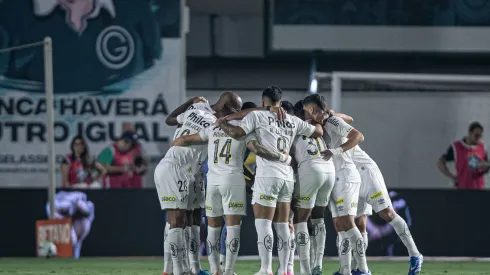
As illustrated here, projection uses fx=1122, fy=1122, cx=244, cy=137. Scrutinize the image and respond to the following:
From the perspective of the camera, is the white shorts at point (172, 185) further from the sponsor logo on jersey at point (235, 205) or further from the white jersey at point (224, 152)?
the sponsor logo on jersey at point (235, 205)

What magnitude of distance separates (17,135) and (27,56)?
145 centimetres

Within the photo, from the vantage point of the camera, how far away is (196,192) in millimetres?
12859

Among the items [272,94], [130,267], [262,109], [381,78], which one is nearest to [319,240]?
[262,109]

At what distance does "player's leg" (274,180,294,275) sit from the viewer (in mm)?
12312

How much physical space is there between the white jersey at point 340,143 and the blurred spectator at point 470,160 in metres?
6.06

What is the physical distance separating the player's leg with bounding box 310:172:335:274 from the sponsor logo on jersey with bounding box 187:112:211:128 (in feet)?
4.88

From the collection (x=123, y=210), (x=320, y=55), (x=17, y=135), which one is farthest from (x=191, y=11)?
(x=123, y=210)

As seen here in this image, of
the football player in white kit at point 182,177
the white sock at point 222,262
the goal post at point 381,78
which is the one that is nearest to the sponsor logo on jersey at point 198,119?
the football player in white kit at point 182,177

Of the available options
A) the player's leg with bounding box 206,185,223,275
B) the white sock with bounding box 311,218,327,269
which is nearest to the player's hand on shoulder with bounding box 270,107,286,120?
the player's leg with bounding box 206,185,223,275

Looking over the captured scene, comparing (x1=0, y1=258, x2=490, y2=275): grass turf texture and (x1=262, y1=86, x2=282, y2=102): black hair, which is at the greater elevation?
(x1=262, y1=86, x2=282, y2=102): black hair

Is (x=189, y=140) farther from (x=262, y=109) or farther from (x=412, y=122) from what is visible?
(x=412, y=122)

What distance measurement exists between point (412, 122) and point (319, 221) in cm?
964

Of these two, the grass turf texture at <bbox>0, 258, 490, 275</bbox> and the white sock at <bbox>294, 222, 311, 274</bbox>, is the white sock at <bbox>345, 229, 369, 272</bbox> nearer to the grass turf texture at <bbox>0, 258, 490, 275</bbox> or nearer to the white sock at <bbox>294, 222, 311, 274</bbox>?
the white sock at <bbox>294, 222, 311, 274</bbox>

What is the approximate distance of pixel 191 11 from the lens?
75.2ft
